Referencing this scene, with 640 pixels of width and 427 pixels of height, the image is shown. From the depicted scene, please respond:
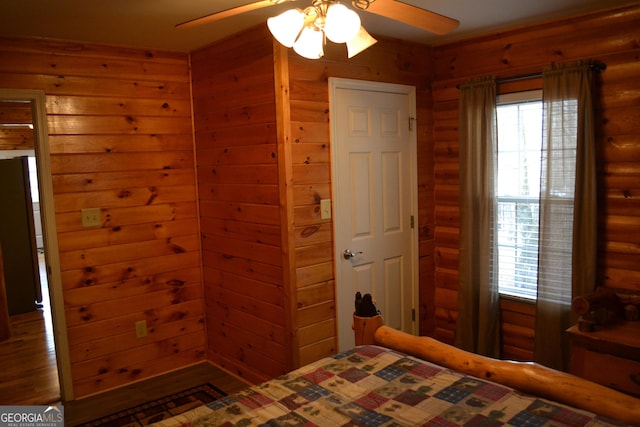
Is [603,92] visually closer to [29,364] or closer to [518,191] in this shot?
[518,191]

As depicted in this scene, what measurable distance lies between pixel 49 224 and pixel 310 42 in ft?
7.83

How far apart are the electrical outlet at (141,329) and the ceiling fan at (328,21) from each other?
2.48 metres

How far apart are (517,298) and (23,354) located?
13.6 feet

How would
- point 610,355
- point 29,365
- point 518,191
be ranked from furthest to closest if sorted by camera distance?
1. point 29,365
2. point 518,191
3. point 610,355

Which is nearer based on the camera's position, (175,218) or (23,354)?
(175,218)

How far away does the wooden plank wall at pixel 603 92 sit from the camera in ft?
9.39

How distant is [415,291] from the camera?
12.6ft

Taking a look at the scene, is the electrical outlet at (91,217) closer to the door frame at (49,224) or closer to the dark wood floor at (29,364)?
the door frame at (49,224)

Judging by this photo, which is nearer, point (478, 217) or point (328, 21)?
point (328, 21)

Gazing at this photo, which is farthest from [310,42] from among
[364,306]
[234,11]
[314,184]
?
[314,184]

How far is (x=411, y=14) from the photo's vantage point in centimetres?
181

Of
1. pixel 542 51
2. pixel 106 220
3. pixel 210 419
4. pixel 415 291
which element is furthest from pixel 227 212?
pixel 542 51

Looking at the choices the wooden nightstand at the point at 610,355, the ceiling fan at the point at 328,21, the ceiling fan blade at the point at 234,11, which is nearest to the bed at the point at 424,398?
the wooden nightstand at the point at 610,355

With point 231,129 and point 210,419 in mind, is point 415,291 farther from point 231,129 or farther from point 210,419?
point 210,419
